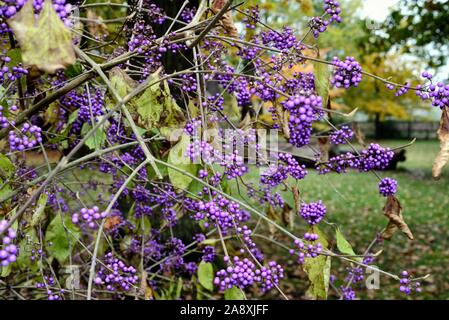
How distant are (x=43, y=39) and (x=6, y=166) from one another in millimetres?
1086

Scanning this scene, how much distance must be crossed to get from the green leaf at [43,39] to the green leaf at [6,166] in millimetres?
1000

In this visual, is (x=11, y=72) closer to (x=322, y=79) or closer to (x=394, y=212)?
(x=322, y=79)

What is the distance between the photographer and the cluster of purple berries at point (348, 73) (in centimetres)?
161

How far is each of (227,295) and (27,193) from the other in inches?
38.1

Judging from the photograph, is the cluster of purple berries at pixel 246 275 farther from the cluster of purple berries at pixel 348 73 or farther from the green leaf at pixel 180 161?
the cluster of purple berries at pixel 348 73

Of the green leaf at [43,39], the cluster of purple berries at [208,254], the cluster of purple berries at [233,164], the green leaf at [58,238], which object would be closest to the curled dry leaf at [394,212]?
the cluster of purple berries at [233,164]

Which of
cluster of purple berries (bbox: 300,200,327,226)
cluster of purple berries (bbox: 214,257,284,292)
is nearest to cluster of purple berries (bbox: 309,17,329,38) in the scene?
cluster of purple berries (bbox: 300,200,327,226)

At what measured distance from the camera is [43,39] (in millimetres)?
993

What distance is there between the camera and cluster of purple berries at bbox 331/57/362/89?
63.4 inches

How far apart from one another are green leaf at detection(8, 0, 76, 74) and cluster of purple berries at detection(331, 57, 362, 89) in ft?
3.08

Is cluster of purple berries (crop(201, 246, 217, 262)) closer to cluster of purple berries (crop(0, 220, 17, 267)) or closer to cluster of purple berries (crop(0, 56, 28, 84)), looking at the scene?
cluster of purple berries (crop(0, 56, 28, 84))

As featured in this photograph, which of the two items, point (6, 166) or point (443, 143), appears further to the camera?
point (6, 166)

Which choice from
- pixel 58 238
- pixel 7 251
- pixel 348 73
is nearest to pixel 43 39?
pixel 7 251
